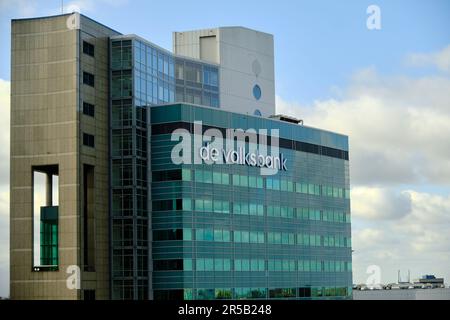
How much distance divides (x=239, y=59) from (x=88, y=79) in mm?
37670

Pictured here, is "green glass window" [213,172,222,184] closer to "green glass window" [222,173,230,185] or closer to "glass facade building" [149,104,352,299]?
"glass facade building" [149,104,352,299]

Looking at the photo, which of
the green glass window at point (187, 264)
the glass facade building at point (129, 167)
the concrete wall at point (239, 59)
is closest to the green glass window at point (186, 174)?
the glass facade building at point (129, 167)

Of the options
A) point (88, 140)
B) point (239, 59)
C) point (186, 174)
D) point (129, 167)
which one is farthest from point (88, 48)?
point (239, 59)

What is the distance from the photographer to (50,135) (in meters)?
108

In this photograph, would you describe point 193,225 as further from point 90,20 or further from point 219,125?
point 90,20

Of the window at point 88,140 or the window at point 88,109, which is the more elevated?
the window at point 88,109

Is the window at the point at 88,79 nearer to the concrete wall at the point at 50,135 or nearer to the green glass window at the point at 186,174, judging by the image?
the concrete wall at the point at 50,135

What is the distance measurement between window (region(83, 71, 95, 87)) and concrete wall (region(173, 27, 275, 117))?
99.6 feet

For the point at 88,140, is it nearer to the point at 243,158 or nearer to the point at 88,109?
the point at 88,109

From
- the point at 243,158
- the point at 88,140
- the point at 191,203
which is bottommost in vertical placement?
the point at 191,203

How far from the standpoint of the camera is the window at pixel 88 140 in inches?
4301

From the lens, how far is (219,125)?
124 m

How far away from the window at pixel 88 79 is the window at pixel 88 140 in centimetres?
645
